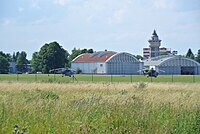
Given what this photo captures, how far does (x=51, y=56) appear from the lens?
127312mm

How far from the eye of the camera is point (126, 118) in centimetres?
755

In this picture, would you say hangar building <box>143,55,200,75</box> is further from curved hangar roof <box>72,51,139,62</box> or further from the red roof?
the red roof

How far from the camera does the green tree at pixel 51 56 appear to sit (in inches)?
5012

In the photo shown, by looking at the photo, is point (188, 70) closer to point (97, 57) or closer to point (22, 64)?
point (97, 57)

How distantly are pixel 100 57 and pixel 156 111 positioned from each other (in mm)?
125627

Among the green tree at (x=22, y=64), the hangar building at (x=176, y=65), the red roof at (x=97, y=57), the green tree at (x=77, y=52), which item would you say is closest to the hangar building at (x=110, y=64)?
the red roof at (x=97, y=57)

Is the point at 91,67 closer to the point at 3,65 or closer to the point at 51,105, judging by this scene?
the point at 3,65

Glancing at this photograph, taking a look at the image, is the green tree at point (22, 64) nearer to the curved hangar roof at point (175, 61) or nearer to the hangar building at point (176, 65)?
the hangar building at point (176, 65)

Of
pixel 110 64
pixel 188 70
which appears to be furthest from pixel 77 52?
pixel 188 70

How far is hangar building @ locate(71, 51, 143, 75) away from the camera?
128750 millimetres

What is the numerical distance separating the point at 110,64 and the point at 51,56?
1858 cm

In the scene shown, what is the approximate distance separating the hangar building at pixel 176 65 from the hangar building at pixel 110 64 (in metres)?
6.50

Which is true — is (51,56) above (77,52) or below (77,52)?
below

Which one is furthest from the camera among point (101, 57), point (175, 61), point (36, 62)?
point (101, 57)
